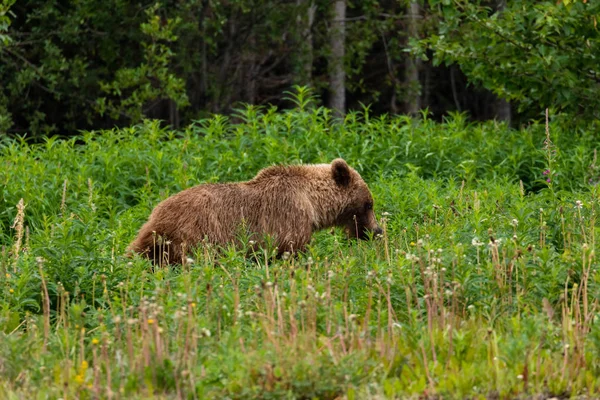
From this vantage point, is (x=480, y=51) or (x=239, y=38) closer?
(x=480, y=51)

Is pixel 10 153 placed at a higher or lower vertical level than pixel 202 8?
lower

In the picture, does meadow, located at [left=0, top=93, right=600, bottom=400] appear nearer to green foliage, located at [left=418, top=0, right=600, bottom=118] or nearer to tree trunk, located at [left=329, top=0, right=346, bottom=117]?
green foliage, located at [left=418, top=0, right=600, bottom=118]

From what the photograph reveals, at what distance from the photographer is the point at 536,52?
13523 millimetres

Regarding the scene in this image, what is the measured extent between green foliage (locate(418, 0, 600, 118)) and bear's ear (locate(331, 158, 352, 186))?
359cm

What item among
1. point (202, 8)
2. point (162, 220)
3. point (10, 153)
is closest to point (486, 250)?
point (162, 220)

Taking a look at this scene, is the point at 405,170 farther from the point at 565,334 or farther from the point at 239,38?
the point at 239,38

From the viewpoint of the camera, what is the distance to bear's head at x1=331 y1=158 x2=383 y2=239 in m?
10.5

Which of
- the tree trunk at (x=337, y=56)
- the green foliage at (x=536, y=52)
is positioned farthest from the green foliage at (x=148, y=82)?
the green foliage at (x=536, y=52)

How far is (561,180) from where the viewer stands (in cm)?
1262

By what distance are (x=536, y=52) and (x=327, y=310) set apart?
788cm

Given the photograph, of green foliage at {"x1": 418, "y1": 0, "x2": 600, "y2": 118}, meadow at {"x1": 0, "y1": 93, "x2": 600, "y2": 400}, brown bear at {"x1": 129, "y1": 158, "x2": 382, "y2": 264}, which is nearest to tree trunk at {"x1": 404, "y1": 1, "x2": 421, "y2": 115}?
green foliage at {"x1": 418, "y1": 0, "x2": 600, "y2": 118}

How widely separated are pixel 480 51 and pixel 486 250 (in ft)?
22.2

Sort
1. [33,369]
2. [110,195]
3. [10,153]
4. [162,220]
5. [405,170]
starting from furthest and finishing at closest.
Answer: [10,153] → [405,170] → [110,195] → [162,220] → [33,369]

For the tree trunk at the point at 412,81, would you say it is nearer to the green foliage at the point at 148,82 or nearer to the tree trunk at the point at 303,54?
the tree trunk at the point at 303,54
